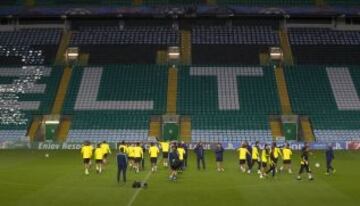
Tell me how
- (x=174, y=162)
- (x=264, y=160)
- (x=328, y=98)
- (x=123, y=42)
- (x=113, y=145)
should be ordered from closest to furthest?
(x=174, y=162)
(x=264, y=160)
(x=113, y=145)
(x=328, y=98)
(x=123, y=42)

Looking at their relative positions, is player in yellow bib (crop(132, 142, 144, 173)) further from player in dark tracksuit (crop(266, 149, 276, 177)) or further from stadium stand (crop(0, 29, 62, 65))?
stadium stand (crop(0, 29, 62, 65))

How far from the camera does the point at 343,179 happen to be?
29516mm

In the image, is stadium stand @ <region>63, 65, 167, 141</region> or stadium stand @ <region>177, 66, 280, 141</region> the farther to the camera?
stadium stand @ <region>63, 65, 167, 141</region>

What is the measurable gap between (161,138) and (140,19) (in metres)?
19.0

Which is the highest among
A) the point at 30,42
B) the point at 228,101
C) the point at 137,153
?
the point at 30,42

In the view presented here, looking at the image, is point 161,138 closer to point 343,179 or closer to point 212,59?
point 212,59

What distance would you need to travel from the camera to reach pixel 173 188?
26.0 m

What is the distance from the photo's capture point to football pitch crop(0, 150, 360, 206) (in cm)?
2245

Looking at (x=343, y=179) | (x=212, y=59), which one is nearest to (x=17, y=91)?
(x=212, y=59)

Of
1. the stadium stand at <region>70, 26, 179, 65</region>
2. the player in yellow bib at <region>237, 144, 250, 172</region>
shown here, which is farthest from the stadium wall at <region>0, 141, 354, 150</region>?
the player in yellow bib at <region>237, 144, 250, 172</region>

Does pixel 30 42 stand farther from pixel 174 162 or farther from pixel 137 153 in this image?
pixel 174 162

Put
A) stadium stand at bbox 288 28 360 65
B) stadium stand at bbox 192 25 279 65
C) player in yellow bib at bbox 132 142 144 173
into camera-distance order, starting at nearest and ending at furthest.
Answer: player in yellow bib at bbox 132 142 144 173, stadium stand at bbox 288 28 360 65, stadium stand at bbox 192 25 279 65

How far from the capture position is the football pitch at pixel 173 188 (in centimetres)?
2245

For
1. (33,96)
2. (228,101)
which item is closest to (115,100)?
(33,96)
